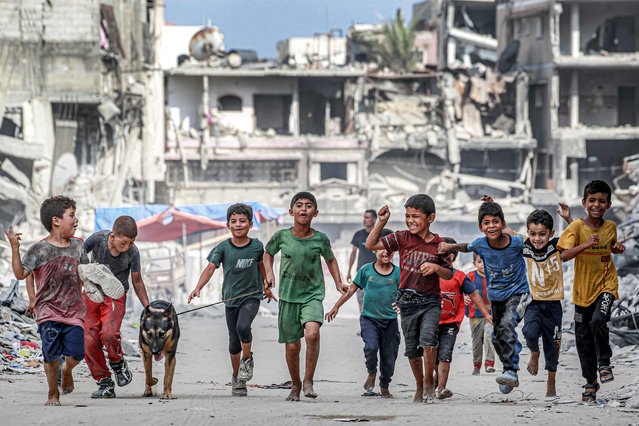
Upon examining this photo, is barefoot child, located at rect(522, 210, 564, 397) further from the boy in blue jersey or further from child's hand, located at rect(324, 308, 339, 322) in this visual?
child's hand, located at rect(324, 308, 339, 322)

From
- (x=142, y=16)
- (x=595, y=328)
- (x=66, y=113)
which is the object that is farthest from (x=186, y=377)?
(x=142, y=16)

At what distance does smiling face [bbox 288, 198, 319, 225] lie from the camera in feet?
31.6

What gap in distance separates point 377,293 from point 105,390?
2542mm

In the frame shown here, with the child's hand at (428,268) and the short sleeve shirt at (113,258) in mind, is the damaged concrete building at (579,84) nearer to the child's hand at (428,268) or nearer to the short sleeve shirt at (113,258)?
the short sleeve shirt at (113,258)

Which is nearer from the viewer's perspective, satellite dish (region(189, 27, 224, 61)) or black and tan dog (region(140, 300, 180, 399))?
black and tan dog (region(140, 300, 180, 399))

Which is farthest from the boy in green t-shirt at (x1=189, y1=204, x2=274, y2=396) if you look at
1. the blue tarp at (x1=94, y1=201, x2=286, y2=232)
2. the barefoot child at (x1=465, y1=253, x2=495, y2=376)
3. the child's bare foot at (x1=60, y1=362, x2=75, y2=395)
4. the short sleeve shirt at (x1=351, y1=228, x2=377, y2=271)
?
the blue tarp at (x1=94, y1=201, x2=286, y2=232)

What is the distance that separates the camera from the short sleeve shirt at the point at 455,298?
10.0m

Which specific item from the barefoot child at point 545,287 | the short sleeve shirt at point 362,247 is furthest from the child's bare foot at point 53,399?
the short sleeve shirt at point 362,247

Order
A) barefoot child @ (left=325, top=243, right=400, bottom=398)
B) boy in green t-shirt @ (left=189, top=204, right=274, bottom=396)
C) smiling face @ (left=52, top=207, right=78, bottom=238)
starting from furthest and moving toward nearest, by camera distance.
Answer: barefoot child @ (left=325, top=243, right=400, bottom=398), boy in green t-shirt @ (left=189, top=204, right=274, bottom=396), smiling face @ (left=52, top=207, right=78, bottom=238)

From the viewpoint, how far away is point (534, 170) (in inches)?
2238

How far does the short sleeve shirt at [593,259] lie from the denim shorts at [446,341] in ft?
3.79

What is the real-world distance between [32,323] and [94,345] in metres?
4.73

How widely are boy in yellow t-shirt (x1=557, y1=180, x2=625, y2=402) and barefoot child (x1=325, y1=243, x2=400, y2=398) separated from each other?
1.86 metres

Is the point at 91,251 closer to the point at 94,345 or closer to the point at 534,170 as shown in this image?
the point at 94,345
